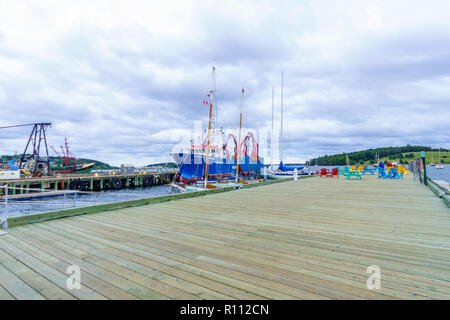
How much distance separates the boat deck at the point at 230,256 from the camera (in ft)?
7.50

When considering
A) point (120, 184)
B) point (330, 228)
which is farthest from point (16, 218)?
point (120, 184)

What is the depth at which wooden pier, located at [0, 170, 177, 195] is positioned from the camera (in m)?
33.4

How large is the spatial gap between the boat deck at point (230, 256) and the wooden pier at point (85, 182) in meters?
32.2

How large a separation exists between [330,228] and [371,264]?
1.65 meters

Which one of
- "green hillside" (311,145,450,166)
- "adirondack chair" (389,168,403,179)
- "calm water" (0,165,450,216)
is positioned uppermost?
"green hillside" (311,145,450,166)

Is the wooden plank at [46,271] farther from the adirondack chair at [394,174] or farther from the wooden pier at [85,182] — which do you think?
the wooden pier at [85,182]

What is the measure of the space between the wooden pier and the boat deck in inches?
1267

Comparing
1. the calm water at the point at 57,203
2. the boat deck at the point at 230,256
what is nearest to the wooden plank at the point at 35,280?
the boat deck at the point at 230,256

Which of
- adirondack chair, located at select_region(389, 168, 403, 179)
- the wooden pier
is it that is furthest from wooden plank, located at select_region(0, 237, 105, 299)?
the wooden pier

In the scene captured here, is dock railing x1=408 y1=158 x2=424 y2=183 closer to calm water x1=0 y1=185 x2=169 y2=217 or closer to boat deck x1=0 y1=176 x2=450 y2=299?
boat deck x1=0 y1=176 x2=450 y2=299

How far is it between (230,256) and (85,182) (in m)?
46.5
